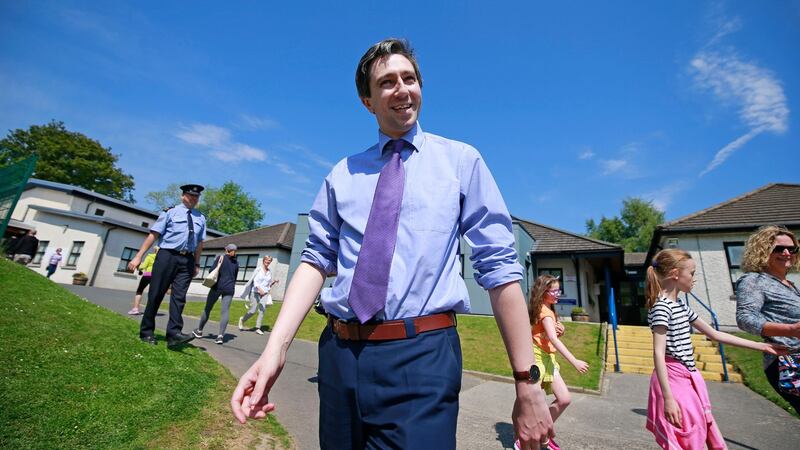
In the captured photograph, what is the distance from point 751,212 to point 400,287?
22.1 m

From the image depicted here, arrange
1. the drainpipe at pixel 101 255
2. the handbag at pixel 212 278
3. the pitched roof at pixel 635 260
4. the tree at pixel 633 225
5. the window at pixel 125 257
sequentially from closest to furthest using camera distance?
the handbag at pixel 212 278 < the drainpipe at pixel 101 255 < the window at pixel 125 257 < the pitched roof at pixel 635 260 < the tree at pixel 633 225

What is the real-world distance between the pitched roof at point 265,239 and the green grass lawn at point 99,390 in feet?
79.0

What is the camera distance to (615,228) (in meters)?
55.7

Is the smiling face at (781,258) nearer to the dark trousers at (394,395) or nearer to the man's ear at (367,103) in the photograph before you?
the dark trousers at (394,395)

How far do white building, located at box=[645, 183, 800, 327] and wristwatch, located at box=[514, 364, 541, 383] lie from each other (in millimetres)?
18570

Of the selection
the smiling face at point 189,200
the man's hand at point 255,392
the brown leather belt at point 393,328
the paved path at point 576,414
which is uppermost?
the smiling face at point 189,200

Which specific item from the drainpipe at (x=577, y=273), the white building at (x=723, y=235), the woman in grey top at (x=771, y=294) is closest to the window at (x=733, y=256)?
the white building at (x=723, y=235)

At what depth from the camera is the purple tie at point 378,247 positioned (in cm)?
147

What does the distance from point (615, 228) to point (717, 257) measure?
44.2 metres

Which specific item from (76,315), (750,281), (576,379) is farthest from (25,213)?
(750,281)

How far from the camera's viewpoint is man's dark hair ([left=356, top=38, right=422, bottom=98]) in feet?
6.26

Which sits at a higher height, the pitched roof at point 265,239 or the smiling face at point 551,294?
the pitched roof at point 265,239

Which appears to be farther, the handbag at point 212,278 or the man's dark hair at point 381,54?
the handbag at point 212,278

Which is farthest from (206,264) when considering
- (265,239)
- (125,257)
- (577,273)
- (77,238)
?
(577,273)
